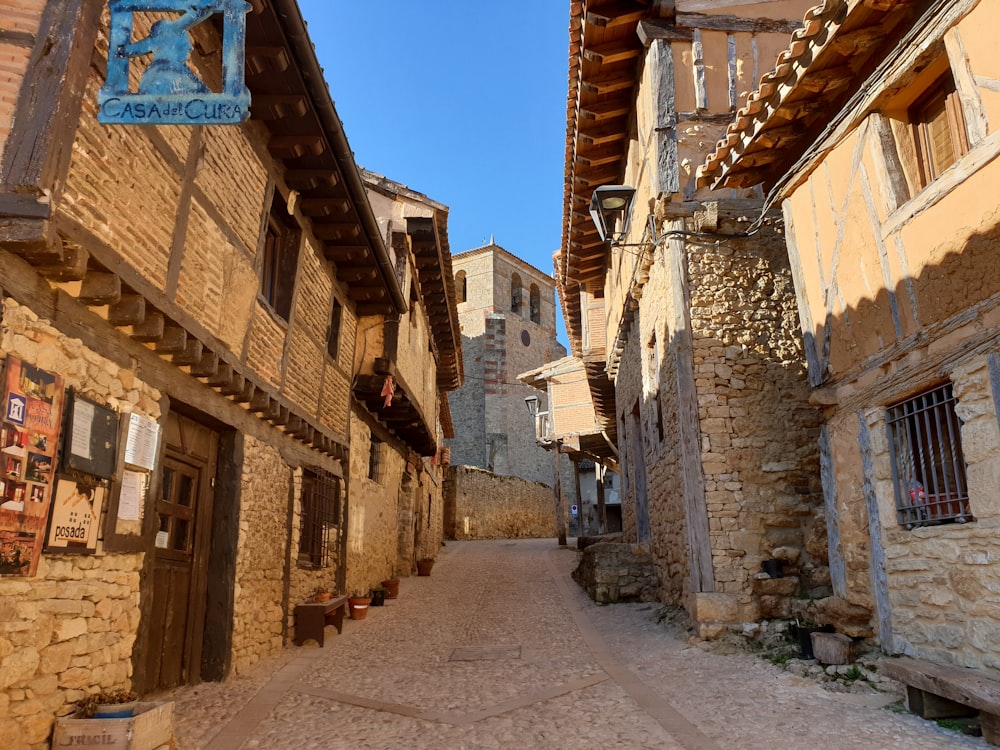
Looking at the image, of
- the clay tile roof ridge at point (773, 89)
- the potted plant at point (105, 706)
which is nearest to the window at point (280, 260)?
the potted plant at point (105, 706)

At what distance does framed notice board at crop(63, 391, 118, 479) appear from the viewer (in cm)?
373

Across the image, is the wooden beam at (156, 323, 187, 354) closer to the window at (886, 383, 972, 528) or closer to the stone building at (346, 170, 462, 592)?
the window at (886, 383, 972, 528)

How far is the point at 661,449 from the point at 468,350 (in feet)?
95.6

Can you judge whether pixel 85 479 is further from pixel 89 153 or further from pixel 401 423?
pixel 401 423

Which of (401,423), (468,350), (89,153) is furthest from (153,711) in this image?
(468,350)

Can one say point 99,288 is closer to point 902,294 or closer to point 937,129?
point 902,294

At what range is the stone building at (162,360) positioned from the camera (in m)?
3.44

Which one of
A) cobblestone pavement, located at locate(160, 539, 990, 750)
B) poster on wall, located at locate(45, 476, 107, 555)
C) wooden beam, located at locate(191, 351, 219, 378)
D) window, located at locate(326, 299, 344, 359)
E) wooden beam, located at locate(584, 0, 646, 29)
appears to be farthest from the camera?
window, located at locate(326, 299, 344, 359)

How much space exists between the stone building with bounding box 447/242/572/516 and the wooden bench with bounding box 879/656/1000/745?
30.2m

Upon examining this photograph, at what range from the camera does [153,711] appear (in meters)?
3.62

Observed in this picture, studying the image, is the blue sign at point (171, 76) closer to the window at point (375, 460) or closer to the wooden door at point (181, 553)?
the wooden door at point (181, 553)

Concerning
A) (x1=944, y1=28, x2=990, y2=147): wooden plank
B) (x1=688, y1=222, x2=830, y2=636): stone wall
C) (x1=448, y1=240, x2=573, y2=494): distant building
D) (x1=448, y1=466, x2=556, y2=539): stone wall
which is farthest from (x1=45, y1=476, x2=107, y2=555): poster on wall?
(x1=448, y1=240, x2=573, y2=494): distant building

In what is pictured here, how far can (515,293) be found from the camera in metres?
40.5

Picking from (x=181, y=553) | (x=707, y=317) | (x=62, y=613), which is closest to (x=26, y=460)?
(x=62, y=613)
